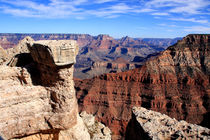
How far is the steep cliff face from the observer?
40750 millimetres

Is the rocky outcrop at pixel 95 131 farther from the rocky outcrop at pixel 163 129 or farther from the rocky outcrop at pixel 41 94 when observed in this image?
the rocky outcrop at pixel 41 94

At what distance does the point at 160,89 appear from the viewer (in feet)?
147

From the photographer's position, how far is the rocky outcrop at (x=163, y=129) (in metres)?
10.8

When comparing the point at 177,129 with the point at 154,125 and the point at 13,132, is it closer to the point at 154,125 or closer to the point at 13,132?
the point at 154,125

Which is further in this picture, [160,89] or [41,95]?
[160,89]

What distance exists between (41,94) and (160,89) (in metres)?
40.4

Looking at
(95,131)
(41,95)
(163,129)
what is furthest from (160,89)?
(41,95)

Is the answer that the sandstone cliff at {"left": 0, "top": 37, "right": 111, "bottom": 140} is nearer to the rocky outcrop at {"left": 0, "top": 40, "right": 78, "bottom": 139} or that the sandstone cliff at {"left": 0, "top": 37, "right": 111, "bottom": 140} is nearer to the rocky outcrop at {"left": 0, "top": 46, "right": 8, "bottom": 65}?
the rocky outcrop at {"left": 0, "top": 40, "right": 78, "bottom": 139}

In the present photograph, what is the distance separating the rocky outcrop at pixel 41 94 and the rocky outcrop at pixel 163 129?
A: 5.32 meters

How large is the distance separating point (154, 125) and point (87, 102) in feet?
117

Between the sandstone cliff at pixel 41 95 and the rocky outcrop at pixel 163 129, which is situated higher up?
the sandstone cliff at pixel 41 95

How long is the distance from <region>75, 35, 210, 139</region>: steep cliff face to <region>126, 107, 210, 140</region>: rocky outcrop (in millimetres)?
25283

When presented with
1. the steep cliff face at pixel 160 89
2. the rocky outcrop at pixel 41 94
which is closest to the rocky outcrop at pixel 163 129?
the rocky outcrop at pixel 41 94

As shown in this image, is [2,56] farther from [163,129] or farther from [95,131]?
[95,131]
